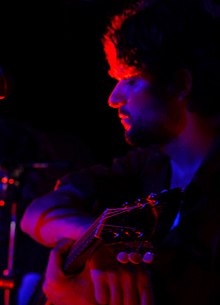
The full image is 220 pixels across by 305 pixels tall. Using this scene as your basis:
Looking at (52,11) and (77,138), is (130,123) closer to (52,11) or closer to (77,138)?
(52,11)

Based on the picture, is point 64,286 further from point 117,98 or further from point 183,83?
point 183,83

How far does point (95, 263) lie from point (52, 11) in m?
2.85

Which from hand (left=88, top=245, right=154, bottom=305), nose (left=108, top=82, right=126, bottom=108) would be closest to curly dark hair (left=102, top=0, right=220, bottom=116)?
nose (left=108, top=82, right=126, bottom=108)

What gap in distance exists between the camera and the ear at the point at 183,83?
1.78 meters

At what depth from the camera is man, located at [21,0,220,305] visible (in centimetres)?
143

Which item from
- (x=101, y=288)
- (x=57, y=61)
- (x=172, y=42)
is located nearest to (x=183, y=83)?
(x=172, y=42)

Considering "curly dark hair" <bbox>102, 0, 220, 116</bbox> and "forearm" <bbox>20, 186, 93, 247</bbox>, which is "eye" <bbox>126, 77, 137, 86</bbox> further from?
"forearm" <bbox>20, 186, 93, 247</bbox>

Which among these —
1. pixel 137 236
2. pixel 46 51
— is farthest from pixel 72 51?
pixel 137 236

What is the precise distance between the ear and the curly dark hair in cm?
2

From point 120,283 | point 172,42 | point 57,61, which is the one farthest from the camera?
point 57,61

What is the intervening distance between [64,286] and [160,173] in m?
0.71

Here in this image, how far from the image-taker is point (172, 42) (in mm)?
1732

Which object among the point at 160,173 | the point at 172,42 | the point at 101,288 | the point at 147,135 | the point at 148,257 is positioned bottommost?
the point at 101,288

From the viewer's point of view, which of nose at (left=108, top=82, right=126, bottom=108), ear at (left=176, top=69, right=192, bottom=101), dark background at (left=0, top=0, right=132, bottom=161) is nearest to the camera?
nose at (left=108, top=82, right=126, bottom=108)
